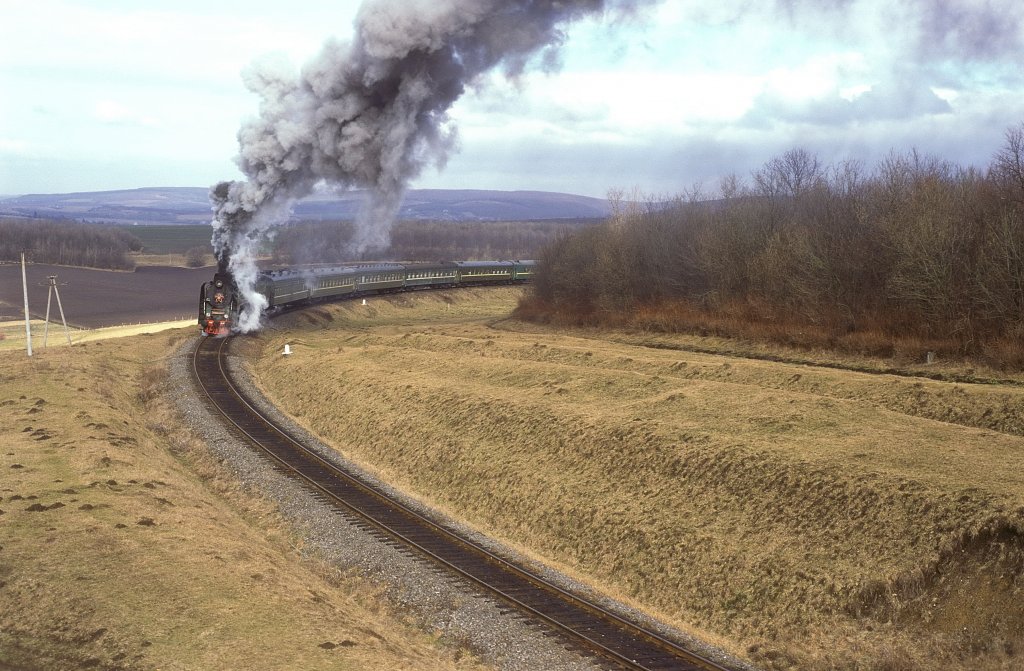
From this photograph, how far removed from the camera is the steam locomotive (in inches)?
2158

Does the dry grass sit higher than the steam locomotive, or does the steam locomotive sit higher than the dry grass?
the steam locomotive

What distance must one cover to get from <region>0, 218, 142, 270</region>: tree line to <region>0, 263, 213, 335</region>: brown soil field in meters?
5.66

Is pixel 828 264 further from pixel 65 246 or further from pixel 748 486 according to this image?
pixel 65 246

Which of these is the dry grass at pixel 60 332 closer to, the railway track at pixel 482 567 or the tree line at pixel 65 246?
the railway track at pixel 482 567

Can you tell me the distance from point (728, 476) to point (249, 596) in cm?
1214

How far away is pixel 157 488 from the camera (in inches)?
957

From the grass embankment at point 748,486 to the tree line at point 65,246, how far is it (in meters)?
123

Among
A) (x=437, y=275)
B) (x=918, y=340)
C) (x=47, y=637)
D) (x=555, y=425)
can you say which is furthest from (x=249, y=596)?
(x=437, y=275)

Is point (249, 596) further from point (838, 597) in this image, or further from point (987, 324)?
point (987, 324)

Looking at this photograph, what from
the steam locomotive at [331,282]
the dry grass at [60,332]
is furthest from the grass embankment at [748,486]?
the dry grass at [60,332]

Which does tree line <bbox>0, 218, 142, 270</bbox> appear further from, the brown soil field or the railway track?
the railway track

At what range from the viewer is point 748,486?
72.0 feet

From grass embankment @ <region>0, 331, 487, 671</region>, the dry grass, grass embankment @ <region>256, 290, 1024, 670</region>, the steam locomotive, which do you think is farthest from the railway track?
the dry grass

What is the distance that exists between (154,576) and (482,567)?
23.8 ft
